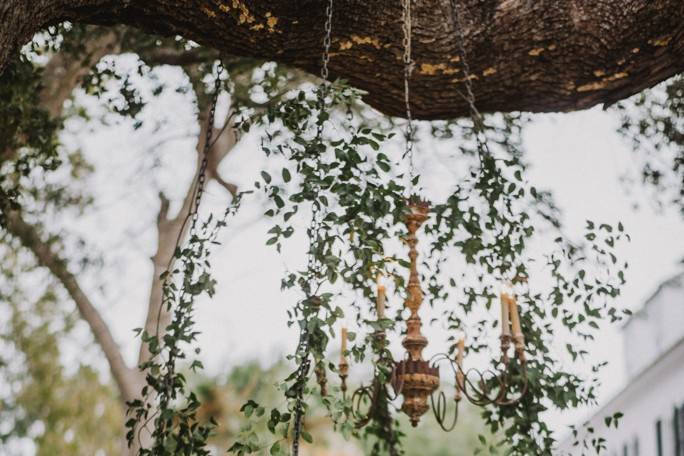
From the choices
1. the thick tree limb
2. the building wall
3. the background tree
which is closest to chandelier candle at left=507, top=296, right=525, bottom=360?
the background tree

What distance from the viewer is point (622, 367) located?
14.5 m

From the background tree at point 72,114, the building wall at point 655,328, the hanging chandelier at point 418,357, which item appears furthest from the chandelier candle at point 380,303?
the building wall at point 655,328

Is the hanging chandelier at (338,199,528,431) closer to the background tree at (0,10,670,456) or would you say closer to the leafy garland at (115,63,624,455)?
the leafy garland at (115,63,624,455)

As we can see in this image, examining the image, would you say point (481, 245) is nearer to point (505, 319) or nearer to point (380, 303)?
point (505, 319)

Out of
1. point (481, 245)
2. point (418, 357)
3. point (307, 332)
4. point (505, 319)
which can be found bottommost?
point (307, 332)

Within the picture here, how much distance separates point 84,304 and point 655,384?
26.8 ft

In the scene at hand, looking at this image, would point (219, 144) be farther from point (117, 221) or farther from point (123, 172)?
point (117, 221)

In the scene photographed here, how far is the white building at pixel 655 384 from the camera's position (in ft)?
35.1

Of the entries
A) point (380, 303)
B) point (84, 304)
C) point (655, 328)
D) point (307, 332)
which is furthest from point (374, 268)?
point (655, 328)

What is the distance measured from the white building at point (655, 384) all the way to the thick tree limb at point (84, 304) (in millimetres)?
5919

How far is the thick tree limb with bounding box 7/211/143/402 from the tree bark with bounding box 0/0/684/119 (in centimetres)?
373

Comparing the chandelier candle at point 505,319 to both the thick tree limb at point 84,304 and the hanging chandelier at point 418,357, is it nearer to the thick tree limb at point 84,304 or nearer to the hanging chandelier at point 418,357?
the hanging chandelier at point 418,357

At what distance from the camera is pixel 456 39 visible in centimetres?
301

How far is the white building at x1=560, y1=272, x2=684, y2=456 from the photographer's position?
1070 centimetres
